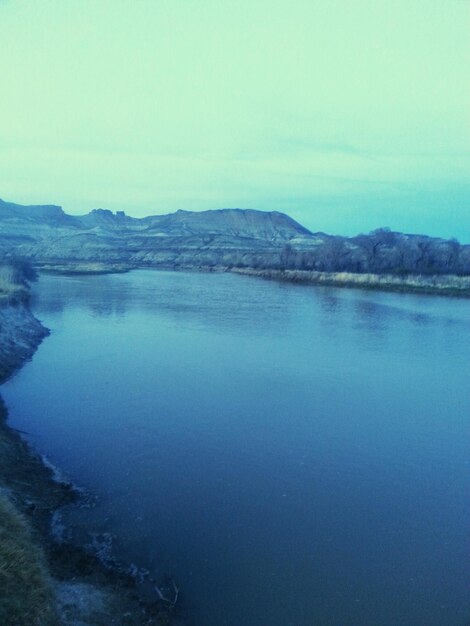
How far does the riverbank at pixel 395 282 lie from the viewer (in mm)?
35000

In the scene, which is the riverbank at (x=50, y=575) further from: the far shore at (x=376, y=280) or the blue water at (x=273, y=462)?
the far shore at (x=376, y=280)

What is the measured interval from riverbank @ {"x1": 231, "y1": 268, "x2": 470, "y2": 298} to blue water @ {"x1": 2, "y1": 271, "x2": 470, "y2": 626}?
18369 millimetres

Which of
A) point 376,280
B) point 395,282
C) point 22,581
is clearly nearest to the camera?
point 22,581

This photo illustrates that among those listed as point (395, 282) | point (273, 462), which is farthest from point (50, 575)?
point (395, 282)

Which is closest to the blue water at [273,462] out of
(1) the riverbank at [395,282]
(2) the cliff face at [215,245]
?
(1) the riverbank at [395,282]

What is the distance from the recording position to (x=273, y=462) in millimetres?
8109

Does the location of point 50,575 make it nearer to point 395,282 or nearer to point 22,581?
point 22,581

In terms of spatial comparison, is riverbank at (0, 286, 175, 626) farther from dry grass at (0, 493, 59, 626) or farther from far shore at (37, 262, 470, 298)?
far shore at (37, 262, 470, 298)

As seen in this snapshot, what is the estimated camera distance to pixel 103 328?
19.2 meters

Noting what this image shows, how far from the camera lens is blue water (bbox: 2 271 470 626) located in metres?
5.40

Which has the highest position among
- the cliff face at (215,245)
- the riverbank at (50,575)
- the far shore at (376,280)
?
the cliff face at (215,245)

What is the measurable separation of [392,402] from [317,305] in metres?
16.1

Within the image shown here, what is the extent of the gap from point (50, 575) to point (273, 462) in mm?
3926

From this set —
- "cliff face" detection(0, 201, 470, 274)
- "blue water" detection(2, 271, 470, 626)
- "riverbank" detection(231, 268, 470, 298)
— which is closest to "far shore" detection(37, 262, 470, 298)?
"riverbank" detection(231, 268, 470, 298)
